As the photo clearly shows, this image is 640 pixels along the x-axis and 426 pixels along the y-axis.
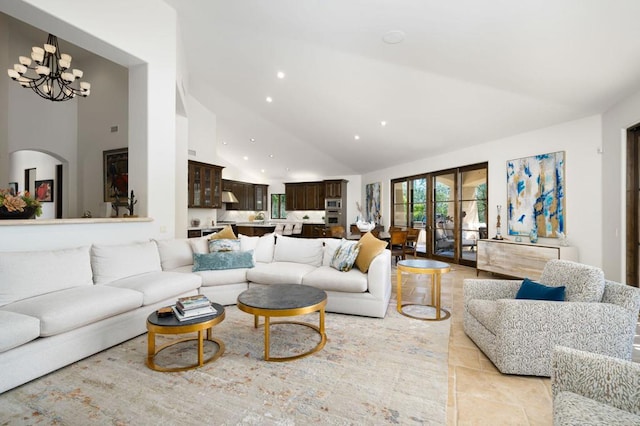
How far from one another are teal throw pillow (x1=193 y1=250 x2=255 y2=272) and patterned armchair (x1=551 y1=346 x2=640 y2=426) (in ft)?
11.0

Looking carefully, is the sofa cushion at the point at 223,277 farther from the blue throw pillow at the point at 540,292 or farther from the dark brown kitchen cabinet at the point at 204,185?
the dark brown kitchen cabinet at the point at 204,185

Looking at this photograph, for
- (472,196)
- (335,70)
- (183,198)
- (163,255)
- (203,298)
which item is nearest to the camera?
(203,298)

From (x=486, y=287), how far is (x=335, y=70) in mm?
3897

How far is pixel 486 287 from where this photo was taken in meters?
2.85

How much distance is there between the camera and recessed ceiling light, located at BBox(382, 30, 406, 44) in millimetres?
3588

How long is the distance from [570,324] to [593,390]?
1.00 metres

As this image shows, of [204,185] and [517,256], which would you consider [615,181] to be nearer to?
[517,256]

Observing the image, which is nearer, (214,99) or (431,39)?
(431,39)

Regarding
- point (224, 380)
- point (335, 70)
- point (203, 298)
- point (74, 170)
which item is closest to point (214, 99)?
point (74, 170)

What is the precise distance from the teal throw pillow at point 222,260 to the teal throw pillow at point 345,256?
1133mm

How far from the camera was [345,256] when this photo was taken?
3.72 metres

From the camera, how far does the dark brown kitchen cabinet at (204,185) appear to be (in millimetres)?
7227

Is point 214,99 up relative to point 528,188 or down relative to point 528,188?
up

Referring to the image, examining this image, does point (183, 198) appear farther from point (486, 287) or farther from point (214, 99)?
point (486, 287)
